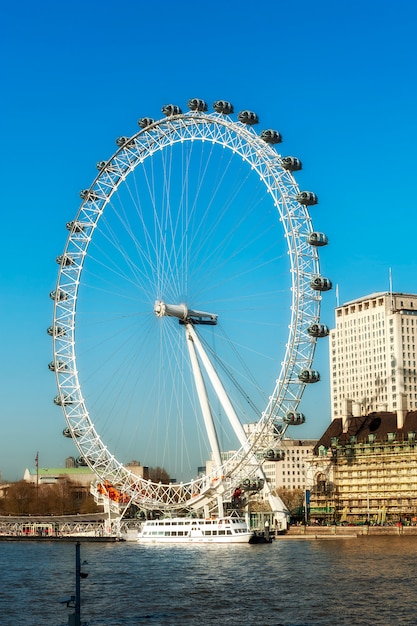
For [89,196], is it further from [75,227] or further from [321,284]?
[321,284]

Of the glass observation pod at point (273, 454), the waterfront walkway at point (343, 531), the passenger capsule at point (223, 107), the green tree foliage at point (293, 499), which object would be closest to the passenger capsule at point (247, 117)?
the passenger capsule at point (223, 107)

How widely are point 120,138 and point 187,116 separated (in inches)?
317

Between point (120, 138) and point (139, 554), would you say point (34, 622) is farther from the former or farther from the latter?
point (120, 138)

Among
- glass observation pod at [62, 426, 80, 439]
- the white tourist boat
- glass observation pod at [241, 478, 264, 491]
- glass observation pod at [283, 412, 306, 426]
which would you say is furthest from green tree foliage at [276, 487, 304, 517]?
glass observation pod at [283, 412, 306, 426]

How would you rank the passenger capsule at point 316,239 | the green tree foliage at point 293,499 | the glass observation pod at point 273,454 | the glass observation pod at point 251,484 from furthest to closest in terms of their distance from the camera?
the green tree foliage at point 293,499, the glass observation pod at point 251,484, the glass observation pod at point 273,454, the passenger capsule at point 316,239

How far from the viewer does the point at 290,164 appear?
85.1 m

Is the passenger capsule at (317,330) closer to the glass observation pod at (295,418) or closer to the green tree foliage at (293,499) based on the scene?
the glass observation pod at (295,418)

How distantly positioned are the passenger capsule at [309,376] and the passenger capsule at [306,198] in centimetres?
1293

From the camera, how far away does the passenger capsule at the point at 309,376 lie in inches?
3351

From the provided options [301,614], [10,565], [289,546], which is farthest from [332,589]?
[289,546]

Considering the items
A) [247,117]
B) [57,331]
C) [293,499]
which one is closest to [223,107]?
[247,117]

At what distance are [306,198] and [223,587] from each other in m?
35.8

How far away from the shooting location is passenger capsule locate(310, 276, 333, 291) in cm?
8456

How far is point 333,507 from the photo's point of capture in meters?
132
